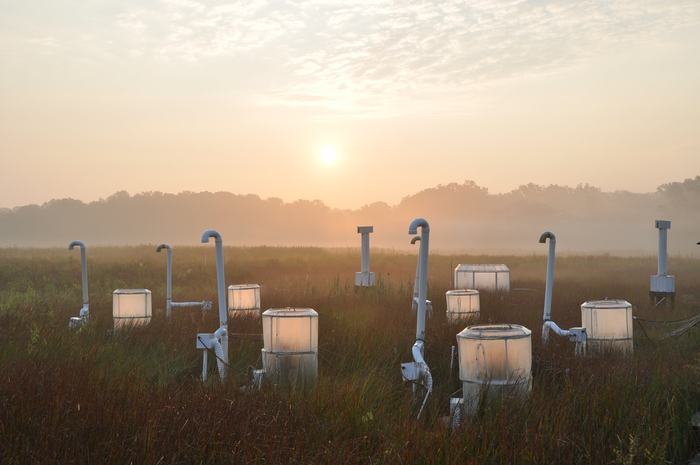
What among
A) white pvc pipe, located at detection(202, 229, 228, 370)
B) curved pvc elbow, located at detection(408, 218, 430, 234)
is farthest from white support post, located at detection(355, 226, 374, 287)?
curved pvc elbow, located at detection(408, 218, 430, 234)

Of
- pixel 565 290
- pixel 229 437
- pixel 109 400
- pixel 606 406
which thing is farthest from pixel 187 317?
pixel 565 290

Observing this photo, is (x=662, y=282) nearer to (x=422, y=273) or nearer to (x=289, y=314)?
(x=422, y=273)

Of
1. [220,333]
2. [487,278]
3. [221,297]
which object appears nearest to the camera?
[220,333]

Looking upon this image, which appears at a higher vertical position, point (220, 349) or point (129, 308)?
point (129, 308)

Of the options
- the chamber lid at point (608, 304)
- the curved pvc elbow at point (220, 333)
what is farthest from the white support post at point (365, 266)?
the curved pvc elbow at point (220, 333)

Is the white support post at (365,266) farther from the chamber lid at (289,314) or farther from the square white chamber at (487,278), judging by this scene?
the chamber lid at (289,314)

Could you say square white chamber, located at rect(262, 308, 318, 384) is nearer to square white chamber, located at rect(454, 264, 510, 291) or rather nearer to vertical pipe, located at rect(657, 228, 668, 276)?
square white chamber, located at rect(454, 264, 510, 291)

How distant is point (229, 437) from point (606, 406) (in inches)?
128

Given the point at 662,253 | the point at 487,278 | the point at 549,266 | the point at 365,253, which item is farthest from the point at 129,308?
the point at 662,253

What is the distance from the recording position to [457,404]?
4855mm

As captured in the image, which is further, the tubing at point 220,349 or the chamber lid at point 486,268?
the chamber lid at point 486,268

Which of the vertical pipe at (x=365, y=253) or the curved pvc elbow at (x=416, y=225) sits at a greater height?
the curved pvc elbow at (x=416, y=225)

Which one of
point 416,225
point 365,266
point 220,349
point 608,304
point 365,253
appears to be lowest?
point 220,349

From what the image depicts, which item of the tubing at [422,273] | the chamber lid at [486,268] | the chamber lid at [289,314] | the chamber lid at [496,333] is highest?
the tubing at [422,273]
